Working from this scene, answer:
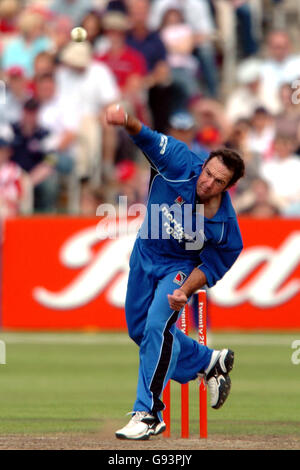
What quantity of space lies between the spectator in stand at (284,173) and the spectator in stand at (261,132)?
1.73ft

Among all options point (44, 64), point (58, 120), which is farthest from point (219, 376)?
point (44, 64)

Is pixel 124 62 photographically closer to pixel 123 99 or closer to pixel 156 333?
pixel 123 99

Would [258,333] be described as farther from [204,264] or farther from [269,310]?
[204,264]

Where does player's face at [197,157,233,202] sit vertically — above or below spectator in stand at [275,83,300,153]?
below

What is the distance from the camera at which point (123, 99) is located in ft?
55.3

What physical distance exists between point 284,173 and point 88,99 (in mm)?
3010

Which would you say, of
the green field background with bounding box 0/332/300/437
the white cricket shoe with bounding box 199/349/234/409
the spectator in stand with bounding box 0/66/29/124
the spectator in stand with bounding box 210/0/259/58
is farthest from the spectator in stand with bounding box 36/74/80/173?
the white cricket shoe with bounding box 199/349/234/409

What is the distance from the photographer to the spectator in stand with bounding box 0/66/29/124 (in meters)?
16.2

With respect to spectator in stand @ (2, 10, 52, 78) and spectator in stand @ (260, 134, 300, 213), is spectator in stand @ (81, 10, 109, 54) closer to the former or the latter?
spectator in stand @ (2, 10, 52, 78)

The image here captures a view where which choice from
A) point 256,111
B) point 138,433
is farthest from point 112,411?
point 256,111

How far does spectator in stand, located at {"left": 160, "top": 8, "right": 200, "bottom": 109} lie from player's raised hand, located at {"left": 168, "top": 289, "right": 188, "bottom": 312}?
33.4ft

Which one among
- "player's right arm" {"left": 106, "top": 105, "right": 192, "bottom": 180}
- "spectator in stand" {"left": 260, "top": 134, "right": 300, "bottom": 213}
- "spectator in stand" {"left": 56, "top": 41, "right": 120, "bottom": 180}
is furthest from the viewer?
"spectator in stand" {"left": 56, "top": 41, "right": 120, "bottom": 180}

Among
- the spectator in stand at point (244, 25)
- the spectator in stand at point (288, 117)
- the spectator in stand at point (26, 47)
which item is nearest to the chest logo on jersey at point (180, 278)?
the spectator in stand at point (288, 117)
